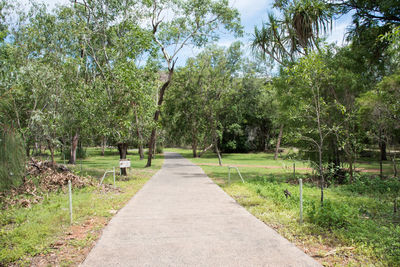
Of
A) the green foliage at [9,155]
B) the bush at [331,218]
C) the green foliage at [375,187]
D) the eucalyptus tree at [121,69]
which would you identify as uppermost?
the eucalyptus tree at [121,69]

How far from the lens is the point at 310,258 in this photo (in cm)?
402

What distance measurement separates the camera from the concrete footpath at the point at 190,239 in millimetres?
3959

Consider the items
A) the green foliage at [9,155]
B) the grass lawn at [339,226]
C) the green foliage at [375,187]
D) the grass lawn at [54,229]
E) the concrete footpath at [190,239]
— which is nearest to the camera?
the green foliage at [9,155]

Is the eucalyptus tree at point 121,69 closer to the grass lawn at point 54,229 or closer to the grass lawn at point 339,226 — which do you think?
the grass lawn at point 54,229

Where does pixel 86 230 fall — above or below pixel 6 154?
below

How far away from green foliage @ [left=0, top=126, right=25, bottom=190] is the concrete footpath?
159 centimetres

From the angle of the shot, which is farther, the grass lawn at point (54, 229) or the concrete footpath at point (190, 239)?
the grass lawn at point (54, 229)

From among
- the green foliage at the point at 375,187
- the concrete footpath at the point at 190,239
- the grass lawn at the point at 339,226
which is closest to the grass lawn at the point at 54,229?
the concrete footpath at the point at 190,239

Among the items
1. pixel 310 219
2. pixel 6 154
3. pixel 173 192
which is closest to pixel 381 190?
pixel 310 219

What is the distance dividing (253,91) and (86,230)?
33.9 metres

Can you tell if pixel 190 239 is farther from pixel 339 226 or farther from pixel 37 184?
pixel 37 184

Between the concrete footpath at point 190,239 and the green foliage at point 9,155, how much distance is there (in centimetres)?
159

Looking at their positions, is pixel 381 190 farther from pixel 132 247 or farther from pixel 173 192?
pixel 132 247

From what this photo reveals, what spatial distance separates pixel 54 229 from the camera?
5.41 m
